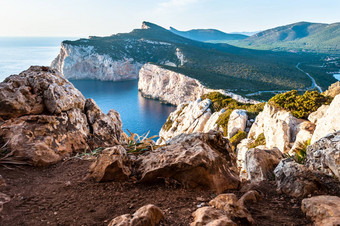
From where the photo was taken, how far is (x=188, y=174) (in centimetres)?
418

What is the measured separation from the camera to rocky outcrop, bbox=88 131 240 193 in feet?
13.7

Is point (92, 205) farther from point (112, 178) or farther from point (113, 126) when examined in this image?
point (113, 126)

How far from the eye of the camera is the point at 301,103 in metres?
Answer: 19.8

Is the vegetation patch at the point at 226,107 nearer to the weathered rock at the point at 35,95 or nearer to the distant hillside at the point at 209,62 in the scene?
the distant hillside at the point at 209,62

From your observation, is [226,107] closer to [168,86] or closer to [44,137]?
[44,137]

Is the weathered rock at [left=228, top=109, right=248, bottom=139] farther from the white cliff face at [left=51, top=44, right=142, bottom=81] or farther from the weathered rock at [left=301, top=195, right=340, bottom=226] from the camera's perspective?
the white cliff face at [left=51, top=44, right=142, bottom=81]

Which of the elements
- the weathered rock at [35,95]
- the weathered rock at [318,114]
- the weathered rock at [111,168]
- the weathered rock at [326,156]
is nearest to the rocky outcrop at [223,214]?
the weathered rock at [111,168]

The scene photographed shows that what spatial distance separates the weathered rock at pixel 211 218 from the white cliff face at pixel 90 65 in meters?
118

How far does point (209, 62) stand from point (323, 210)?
309 ft

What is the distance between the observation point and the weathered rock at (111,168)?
4324 mm

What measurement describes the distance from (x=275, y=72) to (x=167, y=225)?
88025 millimetres

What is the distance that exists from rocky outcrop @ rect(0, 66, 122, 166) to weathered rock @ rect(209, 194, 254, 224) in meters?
4.12

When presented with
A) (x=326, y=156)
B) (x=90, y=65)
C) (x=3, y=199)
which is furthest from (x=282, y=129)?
(x=90, y=65)

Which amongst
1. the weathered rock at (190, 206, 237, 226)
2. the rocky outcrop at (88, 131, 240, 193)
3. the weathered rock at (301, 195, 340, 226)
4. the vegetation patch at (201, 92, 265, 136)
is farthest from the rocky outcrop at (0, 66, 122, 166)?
the vegetation patch at (201, 92, 265, 136)
